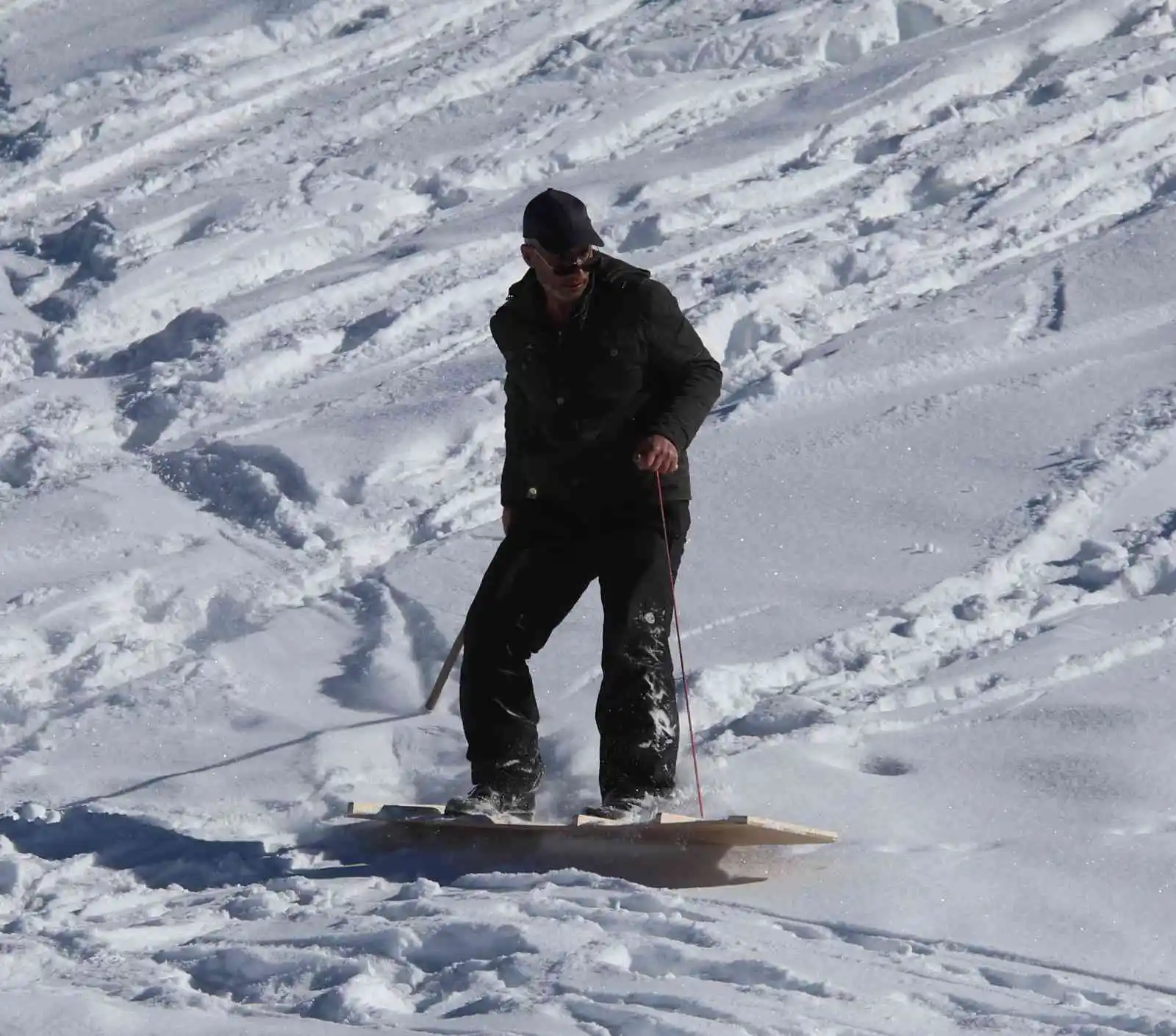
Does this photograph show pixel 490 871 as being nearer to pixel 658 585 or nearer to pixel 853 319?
pixel 658 585

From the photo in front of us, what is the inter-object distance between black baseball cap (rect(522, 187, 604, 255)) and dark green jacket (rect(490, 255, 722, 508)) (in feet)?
0.50

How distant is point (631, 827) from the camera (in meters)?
4.08

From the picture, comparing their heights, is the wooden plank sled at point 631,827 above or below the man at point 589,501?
below

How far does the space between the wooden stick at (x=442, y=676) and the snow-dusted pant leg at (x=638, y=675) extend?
769 mm

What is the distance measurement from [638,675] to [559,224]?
3.56ft

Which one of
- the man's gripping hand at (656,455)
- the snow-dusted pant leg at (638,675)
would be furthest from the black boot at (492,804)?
the man's gripping hand at (656,455)

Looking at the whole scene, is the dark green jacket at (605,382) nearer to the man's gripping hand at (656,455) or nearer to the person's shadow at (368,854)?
the man's gripping hand at (656,455)

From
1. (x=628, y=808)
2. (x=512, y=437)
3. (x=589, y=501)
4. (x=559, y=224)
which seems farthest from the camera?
(x=512, y=437)

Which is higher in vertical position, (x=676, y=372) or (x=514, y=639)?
(x=676, y=372)

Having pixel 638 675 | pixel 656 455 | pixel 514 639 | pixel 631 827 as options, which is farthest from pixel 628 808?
pixel 656 455

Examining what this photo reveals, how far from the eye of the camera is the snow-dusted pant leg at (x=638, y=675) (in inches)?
165

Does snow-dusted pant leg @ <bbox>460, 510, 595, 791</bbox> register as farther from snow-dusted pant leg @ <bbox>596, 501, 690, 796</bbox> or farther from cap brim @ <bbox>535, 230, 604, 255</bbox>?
cap brim @ <bbox>535, 230, 604, 255</bbox>

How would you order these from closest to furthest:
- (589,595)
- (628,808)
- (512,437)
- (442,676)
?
1. (628,808)
2. (512,437)
3. (442,676)
4. (589,595)

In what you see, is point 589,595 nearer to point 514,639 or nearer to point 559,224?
point 514,639
